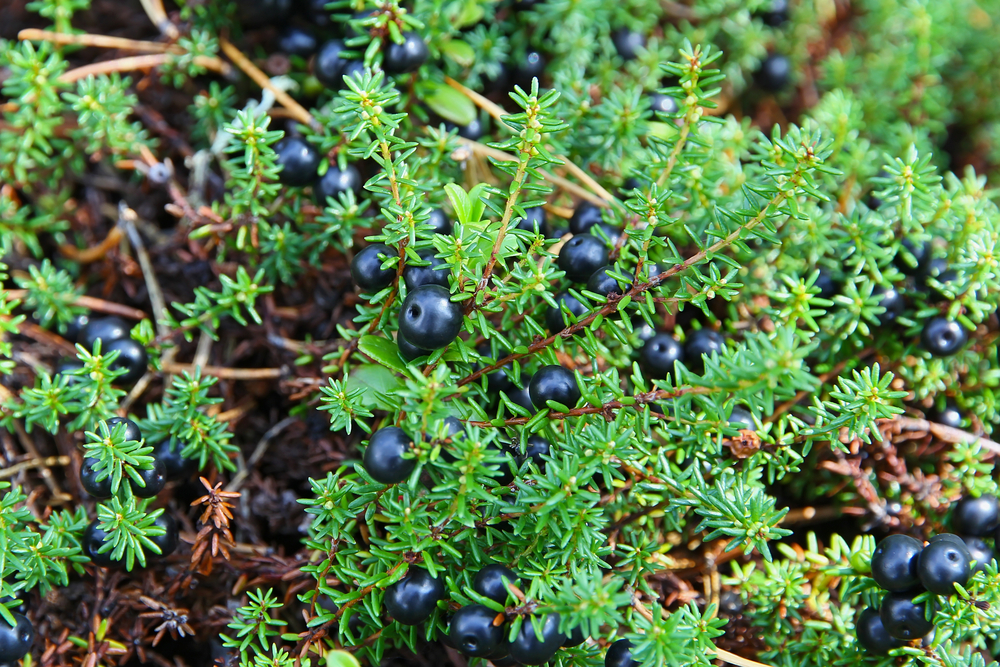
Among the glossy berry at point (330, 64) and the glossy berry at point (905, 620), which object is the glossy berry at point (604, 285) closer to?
the glossy berry at point (905, 620)

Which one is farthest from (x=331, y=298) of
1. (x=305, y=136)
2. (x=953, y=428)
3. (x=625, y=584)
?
(x=953, y=428)

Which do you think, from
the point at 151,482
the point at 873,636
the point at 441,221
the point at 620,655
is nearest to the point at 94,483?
the point at 151,482

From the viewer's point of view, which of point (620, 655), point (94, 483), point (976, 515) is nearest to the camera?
point (620, 655)

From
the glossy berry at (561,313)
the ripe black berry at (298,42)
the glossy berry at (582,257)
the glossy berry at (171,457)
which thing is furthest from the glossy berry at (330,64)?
the glossy berry at (171,457)

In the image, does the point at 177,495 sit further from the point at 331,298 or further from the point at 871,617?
the point at 871,617

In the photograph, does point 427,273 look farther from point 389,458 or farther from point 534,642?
point 534,642
